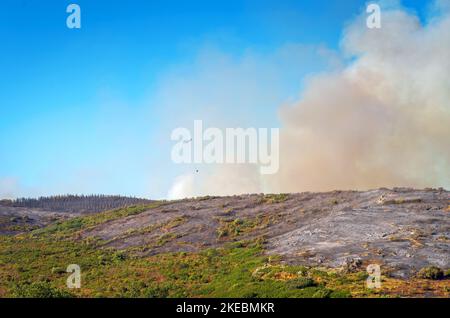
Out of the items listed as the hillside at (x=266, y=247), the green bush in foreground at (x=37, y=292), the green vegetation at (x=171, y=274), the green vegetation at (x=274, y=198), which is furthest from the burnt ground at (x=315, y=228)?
the green bush in foreground at (x=37, y=292)

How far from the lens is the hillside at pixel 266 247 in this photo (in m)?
35.6

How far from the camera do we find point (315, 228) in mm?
51094

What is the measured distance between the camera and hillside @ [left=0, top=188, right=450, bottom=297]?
35594 millimetres

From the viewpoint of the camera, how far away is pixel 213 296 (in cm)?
3478

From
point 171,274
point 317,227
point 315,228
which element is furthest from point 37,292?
point 317,227

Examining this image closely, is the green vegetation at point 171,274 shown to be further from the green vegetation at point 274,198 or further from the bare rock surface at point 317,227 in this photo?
the green vegetation at point 274,198

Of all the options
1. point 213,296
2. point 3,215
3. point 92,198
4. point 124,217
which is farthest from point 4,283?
point 92,198

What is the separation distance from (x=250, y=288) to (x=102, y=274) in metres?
18.4

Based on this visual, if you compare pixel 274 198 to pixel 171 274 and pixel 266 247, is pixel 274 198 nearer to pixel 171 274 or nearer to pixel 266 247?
pixel 266 247

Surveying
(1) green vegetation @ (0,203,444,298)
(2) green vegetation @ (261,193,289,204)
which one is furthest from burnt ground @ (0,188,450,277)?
(1) green vegetation @ (0,203,444,298)

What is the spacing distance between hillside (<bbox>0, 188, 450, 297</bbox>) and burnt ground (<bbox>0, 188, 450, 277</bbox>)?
14cm

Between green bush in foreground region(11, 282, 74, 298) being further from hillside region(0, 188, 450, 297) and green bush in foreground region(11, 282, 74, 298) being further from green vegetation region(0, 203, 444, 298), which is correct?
hillside region(0, 188, 450, 297)

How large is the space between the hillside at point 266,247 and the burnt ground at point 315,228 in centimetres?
14
